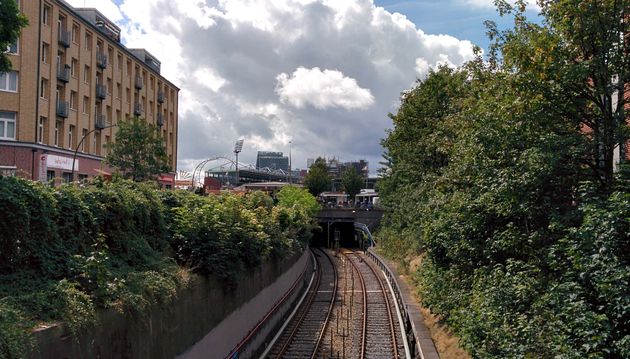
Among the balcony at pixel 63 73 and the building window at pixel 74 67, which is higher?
the building window at pixel 74 67

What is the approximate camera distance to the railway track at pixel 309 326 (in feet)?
63.2

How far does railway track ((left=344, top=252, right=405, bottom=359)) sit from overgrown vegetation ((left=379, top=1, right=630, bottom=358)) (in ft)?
14.2

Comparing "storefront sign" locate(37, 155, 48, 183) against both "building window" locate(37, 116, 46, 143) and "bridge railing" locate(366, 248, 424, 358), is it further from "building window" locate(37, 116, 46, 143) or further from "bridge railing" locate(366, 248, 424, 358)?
"bridge railing" locate(366, 248, 424, 358)

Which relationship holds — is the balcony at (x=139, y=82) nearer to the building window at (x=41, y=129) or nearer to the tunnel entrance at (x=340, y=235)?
the building window at (x=41, y=129)

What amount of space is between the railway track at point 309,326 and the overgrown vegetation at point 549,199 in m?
6.15

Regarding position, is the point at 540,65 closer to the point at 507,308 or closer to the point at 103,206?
the point at 507,308

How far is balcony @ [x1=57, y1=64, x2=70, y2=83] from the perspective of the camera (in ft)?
128

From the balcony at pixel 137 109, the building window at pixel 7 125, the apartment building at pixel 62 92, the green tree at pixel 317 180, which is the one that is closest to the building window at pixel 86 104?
the apartment building at pixel 62 92

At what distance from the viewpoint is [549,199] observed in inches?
462

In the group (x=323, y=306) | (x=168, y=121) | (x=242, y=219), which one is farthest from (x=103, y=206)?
(x=168, y=121)

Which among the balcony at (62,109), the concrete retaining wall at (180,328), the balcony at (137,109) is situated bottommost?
the concrete retaining wall at (180,328)

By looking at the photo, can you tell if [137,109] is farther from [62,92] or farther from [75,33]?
[62,92]

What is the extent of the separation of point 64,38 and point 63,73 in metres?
2.52

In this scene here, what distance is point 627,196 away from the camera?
8.88 m
